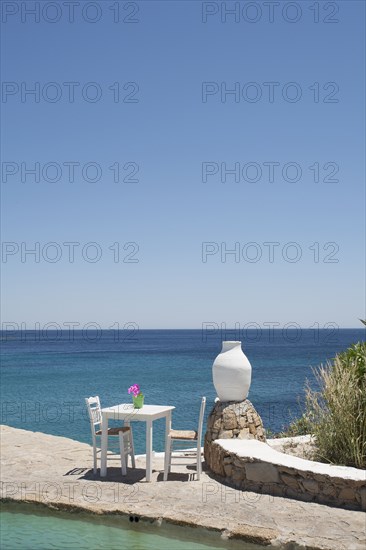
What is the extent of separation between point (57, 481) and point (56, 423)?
9273 mm

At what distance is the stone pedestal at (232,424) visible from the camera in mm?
8344

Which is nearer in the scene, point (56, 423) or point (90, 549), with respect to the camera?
point (90, 549)

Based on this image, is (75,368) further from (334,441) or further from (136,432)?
(334,441)

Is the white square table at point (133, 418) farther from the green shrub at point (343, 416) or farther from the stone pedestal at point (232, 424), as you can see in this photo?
the green shrub at point (343, 416)

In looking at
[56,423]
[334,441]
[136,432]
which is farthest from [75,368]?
[334,441]

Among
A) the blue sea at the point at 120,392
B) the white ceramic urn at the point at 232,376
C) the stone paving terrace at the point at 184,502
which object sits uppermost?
the white ceramic urn at the point at 232,376

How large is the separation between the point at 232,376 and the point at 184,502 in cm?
212

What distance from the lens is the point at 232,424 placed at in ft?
27.4

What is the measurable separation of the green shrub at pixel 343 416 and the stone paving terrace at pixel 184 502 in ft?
3.55

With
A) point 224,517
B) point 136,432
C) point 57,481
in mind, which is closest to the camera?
point 224,517

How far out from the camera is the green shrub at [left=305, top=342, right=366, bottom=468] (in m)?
7.48

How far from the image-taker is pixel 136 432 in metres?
14.3

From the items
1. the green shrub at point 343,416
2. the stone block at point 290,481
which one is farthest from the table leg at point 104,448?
the green shrub at point 343,416

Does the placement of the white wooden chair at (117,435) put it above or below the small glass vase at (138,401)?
below
